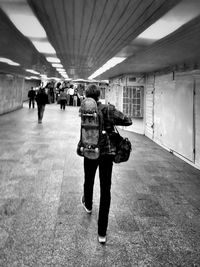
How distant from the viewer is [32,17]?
9.44 ft

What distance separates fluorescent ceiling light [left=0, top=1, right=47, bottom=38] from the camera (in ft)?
8.13

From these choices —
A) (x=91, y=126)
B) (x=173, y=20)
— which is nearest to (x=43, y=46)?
(x=173, y=20)

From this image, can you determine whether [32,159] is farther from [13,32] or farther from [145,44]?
[145,44]

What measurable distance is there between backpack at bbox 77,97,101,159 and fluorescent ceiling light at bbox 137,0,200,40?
1244 millimetres

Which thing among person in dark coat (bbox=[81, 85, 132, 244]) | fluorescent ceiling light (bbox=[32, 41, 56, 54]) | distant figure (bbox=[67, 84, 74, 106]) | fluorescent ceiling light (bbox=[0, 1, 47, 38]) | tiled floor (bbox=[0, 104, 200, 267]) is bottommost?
tiled floor (bbox=[0, 104, 200, 267])

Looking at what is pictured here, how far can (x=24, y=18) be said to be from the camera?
2.90 m

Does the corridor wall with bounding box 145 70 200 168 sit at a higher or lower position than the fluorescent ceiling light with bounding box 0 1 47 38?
lower

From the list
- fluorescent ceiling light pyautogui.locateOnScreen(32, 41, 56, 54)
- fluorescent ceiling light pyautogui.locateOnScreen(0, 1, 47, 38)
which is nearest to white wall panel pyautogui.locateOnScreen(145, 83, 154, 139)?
fluorescent ceiling light pyautogui.locateOnScreen(32, 41, 56, 54)

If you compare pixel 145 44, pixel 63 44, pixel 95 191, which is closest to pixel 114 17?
pixel 145 44

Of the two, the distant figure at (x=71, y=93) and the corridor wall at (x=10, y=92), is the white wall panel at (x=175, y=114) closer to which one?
the corridor wall at (x=10, y=92)

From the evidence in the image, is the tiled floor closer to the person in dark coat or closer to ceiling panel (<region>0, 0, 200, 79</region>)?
the person in dark coat

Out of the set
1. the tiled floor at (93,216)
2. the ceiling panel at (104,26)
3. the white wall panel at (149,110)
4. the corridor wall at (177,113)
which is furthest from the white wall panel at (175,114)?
the ceiling panel at (104,26)

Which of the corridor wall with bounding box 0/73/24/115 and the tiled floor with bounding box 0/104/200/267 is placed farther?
the corridor wall with bounding box 0/73/24/115

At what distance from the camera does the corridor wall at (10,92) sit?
46.7 ft
